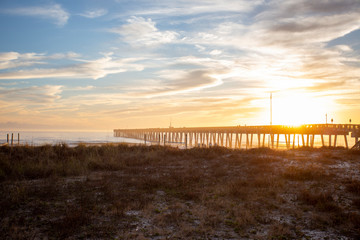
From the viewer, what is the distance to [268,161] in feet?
52.8

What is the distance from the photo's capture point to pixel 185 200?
31.2 ft

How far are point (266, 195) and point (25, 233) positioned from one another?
7775 mm

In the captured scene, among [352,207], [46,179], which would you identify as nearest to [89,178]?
[46,179]

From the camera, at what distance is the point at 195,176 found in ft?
41.9

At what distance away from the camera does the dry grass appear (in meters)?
6.88

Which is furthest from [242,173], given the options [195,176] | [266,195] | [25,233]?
[25,233]

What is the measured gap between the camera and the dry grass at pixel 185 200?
22.6 feet

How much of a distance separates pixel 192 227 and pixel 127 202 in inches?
116

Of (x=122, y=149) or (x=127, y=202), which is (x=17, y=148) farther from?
(x=127, y=202)

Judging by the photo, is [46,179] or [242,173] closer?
[46,179]

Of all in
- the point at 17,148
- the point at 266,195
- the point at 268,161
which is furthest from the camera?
the point at 17,148

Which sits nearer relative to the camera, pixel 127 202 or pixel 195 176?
pixel 127 202

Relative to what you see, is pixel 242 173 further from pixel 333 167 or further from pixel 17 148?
pixel 17 148

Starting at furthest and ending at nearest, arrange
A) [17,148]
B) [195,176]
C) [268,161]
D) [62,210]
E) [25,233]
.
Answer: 1. [17,148]
2. [268,161]
3. [195,176]
4. [62,210]
5. [25,233]
